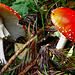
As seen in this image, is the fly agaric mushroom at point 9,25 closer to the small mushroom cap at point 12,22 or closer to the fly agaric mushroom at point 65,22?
the small mushroom cap at point 12,22

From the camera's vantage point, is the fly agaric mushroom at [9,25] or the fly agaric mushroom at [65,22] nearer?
the fly agaric mushroom at [65,22]

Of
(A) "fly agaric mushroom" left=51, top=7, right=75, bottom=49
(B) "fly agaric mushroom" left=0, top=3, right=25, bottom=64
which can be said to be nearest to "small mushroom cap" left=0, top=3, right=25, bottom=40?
(B) "fly agaric mushroom" left=0, top=3, right=25, bottom=64

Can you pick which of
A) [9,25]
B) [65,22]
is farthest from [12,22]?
[65,22]

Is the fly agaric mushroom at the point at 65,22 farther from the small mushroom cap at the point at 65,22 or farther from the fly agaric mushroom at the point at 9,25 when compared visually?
the fly agaric mushroom at the point at 9,25

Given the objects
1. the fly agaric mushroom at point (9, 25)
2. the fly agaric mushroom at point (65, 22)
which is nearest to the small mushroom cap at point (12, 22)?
the fly agaric mushroom at point (9, 25)

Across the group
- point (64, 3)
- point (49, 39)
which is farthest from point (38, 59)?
point (64, 3)

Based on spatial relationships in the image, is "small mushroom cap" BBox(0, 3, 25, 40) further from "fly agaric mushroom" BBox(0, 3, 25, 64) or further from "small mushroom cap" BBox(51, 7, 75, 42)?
"small mushroom cap" BBox(51, 7, 75, 42)

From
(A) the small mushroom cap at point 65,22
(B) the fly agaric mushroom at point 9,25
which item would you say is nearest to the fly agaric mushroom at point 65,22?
(A) the small mushroom cap at point 65,22
